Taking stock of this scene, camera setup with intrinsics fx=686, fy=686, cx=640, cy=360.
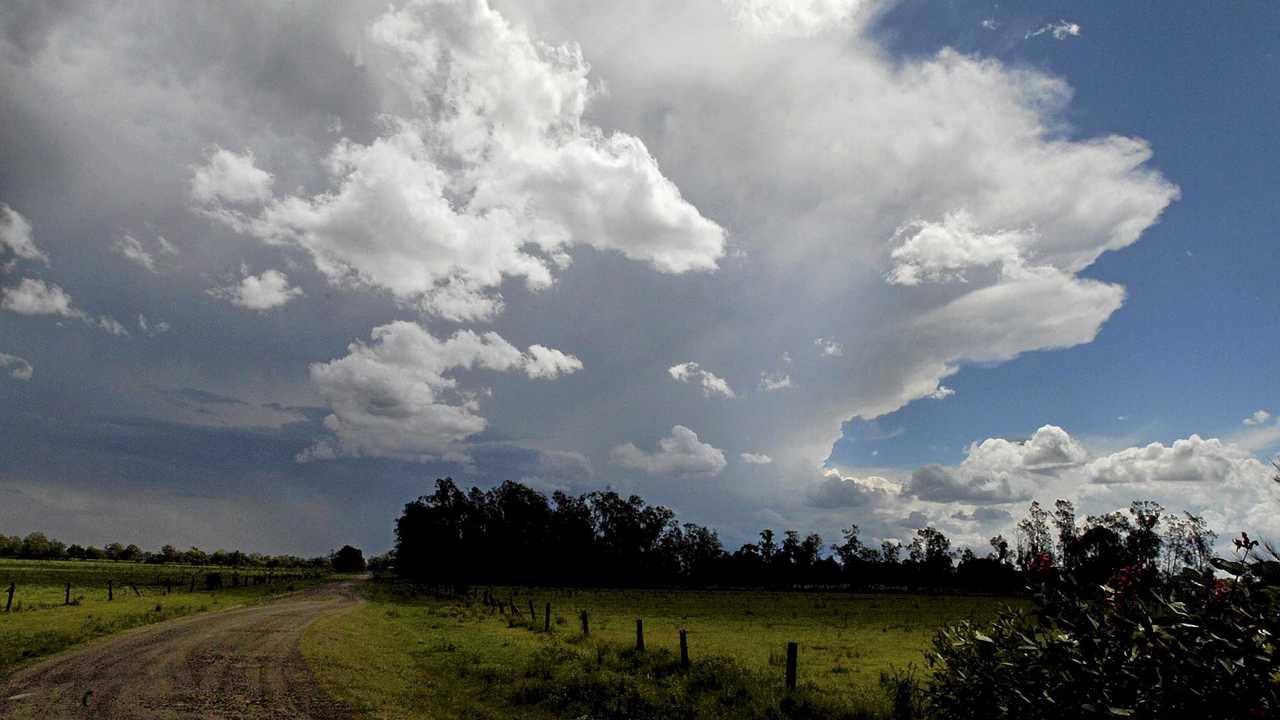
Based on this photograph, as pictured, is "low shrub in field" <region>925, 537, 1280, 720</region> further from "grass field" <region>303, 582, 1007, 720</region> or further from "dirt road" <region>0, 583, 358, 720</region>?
"dirt road" <region>0, 583, 358, 720</region>

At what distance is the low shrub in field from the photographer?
19.5 ft

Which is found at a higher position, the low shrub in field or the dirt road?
the low shrub in field

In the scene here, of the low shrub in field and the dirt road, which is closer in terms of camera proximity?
the low shrub in field

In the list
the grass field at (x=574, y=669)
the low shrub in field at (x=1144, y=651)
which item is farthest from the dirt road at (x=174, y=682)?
the low shrub in field at (x=1144, y=651)

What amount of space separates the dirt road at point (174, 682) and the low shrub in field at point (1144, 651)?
15.8m

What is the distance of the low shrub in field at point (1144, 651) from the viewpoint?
5.96 meters

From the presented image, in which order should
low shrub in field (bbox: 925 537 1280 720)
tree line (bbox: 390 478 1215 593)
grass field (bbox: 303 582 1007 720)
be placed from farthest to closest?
tree line (bbox: 390 478 1215 593) < grass field (bbox: 303 582 1007 720) < low shrub in field (bbox: 925 537 1280 720)

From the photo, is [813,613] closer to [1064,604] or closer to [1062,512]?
[1064,604]

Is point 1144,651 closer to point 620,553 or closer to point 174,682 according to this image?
point 174,682

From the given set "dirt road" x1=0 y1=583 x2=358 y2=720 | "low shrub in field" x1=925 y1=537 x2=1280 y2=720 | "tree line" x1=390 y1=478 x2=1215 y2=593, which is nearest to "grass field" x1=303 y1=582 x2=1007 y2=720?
"dirt road" x1=0 y1=583 x2=358 y2=720

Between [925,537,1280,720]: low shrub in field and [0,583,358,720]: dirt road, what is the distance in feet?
51.8

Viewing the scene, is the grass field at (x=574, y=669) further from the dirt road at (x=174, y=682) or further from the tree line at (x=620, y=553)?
the tree line at (x=620, y=553)

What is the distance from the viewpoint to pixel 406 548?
132250mm

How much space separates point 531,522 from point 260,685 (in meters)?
135
